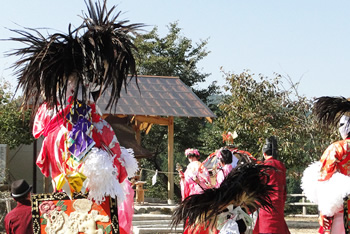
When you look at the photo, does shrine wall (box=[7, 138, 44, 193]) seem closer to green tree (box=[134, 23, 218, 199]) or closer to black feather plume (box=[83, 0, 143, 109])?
green tree (box=[134, 23, 218, 199])

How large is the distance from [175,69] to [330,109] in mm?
20214

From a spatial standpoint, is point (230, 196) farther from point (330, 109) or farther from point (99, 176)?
point (330, 109)

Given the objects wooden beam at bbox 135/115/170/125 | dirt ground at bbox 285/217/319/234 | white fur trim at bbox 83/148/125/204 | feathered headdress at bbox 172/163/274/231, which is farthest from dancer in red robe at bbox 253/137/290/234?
wooden beam at bbox 135/115/170/125

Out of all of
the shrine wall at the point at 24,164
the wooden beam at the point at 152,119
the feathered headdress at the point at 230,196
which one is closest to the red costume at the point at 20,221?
the feathered headdress at the point at 230,196

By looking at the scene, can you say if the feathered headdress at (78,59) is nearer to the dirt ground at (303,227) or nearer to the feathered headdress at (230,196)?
the feathered headdress at (230,196)

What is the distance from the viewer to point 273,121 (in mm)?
17469

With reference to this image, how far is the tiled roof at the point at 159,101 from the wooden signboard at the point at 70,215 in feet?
33.3

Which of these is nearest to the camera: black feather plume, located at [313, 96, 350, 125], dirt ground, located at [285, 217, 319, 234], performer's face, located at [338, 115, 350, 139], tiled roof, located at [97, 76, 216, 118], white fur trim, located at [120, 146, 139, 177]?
white fur trim, located at [120, 146, 139, 177]

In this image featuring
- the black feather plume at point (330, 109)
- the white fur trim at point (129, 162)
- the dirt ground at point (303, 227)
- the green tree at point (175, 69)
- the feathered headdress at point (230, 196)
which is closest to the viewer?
the feathered headdress at point (230, 196)

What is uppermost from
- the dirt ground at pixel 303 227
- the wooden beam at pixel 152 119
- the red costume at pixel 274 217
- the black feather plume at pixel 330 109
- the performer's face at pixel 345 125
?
the wooden beam at pixel 152 119

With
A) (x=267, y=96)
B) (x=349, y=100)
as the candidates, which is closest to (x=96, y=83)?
(x=349, y=100)

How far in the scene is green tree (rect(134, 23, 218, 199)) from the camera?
88.0 ft

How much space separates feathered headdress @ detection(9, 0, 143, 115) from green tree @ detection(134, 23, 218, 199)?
21.0m

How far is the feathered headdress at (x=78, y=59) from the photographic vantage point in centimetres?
528
